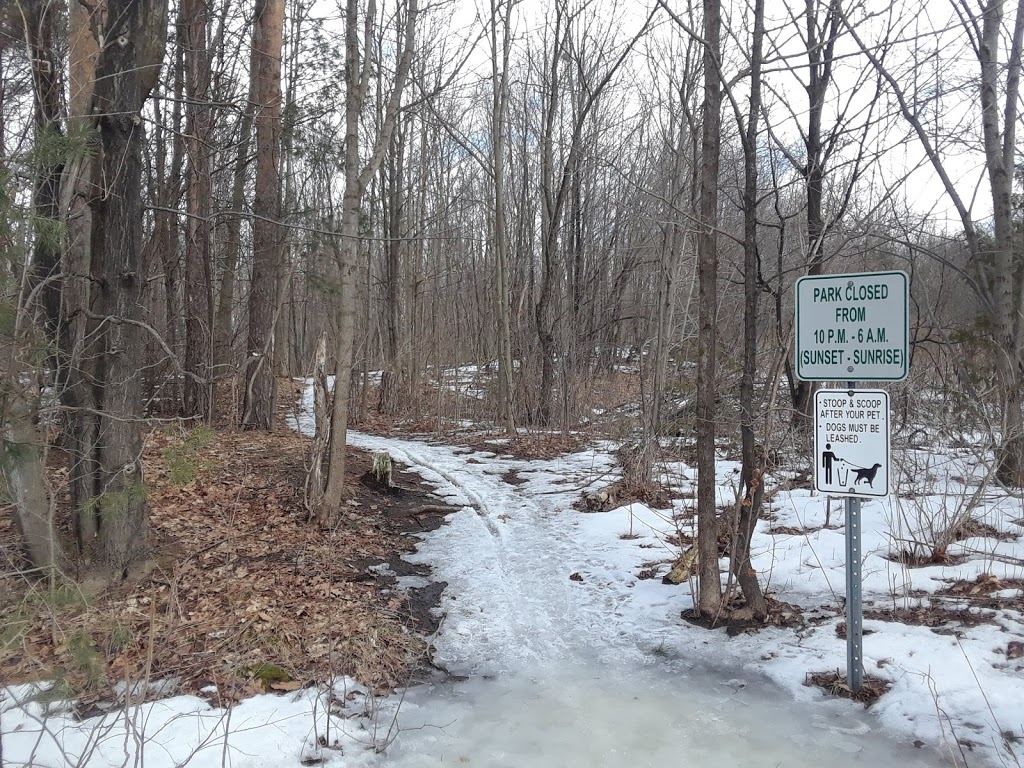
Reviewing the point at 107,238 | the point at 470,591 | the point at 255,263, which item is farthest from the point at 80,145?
the point at 255,263

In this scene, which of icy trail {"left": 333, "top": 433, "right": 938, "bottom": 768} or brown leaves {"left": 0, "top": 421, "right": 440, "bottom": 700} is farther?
brown leaves {"left": 0, "top": 421, "right": 440, "bottom": 700}

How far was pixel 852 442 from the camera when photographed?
384 cm

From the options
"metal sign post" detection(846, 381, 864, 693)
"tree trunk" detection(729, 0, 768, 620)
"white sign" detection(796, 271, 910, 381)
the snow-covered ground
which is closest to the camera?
the snow-covered ground

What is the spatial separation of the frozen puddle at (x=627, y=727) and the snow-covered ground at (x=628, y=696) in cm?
1

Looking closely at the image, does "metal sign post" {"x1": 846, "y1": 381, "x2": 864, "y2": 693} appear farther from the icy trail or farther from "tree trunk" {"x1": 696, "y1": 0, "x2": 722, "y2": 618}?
"tree trunk" {"x1": 696, "y1": 0, "x2": 722, "y2": 618}

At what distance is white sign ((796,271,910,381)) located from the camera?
371 cm

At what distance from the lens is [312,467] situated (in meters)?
7.51

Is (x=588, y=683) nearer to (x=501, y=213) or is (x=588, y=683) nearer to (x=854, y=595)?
(x=854, y=595)

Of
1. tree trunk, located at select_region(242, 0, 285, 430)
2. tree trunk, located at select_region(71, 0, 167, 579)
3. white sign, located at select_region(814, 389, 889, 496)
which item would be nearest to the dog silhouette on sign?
white sign, located at select_region(814, 389, 889, 496)

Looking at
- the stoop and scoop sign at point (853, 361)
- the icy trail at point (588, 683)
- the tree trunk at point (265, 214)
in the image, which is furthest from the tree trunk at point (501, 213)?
the stoop and scoop sign at point (853, 361)

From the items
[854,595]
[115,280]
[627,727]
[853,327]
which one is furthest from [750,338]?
[115,280]

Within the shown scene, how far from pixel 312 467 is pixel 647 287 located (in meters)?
13.7

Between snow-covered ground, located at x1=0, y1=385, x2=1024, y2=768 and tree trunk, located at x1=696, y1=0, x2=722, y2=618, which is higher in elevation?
tree trunk, located at x1=696, y1=0, x2=722, y2=618

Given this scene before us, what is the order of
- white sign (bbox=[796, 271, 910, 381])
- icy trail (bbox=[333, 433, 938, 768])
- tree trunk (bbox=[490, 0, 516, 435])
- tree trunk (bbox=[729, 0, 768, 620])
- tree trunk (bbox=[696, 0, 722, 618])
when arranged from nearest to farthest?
1. icy trail (bbox=[333, 433, 938, 768])
2. white sign (bbox=[796, 271, 910, 381])
3. tree trunk (bbox=[729, 0, 768, 620])
4. tree trunk (bbox=[696, 0, 722, 618])
5. tree trunk (bbox=[490, 0, 516, 435])
